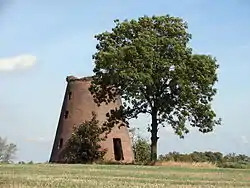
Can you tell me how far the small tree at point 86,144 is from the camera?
6894 centimetres

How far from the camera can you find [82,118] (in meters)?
75.5

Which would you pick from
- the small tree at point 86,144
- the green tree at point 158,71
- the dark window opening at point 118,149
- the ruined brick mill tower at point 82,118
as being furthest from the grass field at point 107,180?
the dark window opening at point 118,149

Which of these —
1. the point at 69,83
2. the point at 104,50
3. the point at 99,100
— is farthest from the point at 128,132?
the point at 104,50

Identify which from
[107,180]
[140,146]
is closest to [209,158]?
[140,146]

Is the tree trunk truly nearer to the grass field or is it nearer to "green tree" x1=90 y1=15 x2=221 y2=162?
"green tree" x1=90 y1=15 x2=221 y2=162

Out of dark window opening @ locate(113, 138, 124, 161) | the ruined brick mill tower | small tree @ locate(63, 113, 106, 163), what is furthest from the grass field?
dark window opening @ locate(113, 138, 124, 161)

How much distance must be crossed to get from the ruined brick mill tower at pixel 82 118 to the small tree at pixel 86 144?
3.26 meters

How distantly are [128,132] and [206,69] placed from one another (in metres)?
22.3

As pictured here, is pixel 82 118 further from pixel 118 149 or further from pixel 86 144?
pixel 86 144

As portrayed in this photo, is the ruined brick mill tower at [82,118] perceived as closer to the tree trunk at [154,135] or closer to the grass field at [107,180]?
the tree trunk at [154,135]

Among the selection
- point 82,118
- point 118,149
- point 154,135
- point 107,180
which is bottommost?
point 107,180

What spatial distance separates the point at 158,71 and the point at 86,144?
14931mm

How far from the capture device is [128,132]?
78.7 metres

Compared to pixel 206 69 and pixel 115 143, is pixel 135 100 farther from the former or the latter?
pixel 115 143
